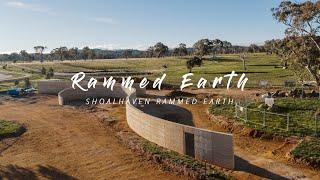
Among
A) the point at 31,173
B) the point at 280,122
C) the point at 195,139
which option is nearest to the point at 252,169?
the point at 195,139

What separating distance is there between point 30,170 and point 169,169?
717 cm

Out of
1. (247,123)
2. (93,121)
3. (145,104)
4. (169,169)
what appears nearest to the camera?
(169,169)

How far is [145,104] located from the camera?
40219 millimetres

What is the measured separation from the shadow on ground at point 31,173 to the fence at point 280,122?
12.1m

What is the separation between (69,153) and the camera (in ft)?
80.8

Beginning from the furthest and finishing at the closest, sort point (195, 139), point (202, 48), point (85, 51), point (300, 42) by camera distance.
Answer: point (85, 51), point (202, 48), point (300, 42), point (195, 139)

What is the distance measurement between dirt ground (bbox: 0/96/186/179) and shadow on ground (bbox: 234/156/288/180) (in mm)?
3170

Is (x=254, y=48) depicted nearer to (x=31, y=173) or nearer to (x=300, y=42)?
(x=300, y=42)

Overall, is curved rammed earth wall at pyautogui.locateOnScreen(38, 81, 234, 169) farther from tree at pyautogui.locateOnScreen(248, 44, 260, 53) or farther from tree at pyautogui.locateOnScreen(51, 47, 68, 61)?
tree at pyautogui.locateOnScreen(51, 47, 68, 61)

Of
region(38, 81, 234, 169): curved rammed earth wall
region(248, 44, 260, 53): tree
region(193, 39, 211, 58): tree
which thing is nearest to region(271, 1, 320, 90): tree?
region(38, 81, 234, 169): curved rammed earth wall

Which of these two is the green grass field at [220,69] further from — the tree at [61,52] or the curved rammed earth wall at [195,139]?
the tree at [61,52]

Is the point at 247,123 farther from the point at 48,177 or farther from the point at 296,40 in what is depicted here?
the point at 296,40

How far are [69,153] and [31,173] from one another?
3530 millimetres

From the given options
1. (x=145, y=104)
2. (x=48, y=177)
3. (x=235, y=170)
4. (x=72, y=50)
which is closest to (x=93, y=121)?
(x=145, y=104)
